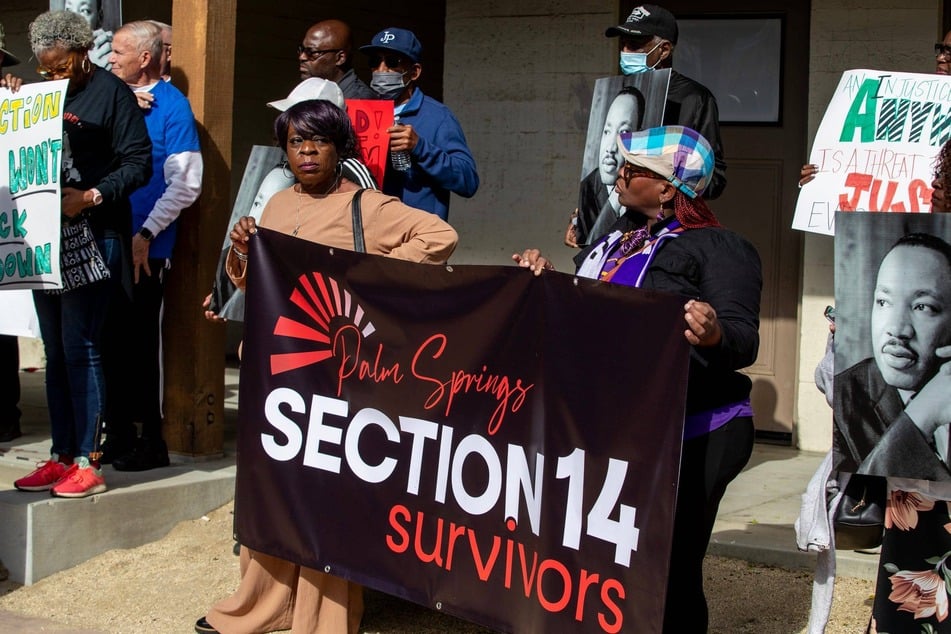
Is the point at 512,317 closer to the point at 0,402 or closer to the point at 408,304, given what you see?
the point at 408,304

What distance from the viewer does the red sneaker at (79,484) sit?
222 inches

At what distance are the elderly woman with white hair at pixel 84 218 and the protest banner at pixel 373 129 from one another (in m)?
1.02

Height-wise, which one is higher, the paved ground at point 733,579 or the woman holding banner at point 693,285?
the woman holding banner at point 693,285

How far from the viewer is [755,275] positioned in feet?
12.4

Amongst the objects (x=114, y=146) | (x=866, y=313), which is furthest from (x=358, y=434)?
(x=114, y=146)

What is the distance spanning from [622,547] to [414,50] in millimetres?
2763

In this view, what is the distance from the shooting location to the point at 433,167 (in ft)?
17.8

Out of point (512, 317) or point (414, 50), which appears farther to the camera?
point (414, 50)

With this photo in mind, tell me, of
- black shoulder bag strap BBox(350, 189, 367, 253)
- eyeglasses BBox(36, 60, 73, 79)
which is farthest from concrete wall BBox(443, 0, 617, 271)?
black shoulder bag strap BBox(350, 189, 367, 253)

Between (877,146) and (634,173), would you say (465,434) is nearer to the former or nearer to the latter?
(634,173)

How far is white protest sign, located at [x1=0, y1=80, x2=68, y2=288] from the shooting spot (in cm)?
537

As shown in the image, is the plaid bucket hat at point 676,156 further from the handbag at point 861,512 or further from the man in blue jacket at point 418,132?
the man in blue jacket at point 418,132

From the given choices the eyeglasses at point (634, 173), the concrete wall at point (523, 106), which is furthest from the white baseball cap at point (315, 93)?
the concrete wall at point (523, 106)

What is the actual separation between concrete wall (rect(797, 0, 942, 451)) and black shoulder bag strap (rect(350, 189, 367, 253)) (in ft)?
11.7
